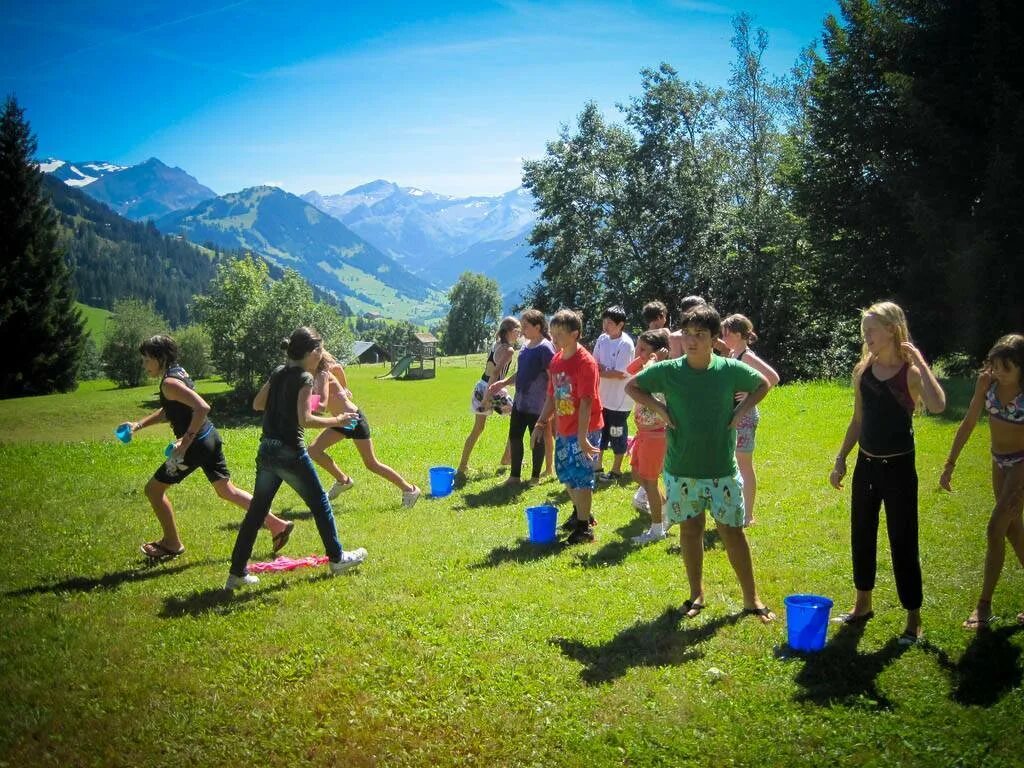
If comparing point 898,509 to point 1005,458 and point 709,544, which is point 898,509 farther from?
point 709,544

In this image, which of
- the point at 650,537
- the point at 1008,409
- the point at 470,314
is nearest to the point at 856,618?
the point at 1008,409

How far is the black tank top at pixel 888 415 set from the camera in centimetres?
520

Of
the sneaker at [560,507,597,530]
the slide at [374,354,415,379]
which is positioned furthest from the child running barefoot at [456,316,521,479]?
the slide at [374,354,415,379]

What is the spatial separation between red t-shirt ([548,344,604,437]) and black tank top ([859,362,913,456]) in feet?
9.60

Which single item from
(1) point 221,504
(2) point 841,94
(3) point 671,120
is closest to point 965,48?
(2) point 841,94

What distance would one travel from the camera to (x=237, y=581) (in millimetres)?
6750

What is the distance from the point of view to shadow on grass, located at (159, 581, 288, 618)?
6289mm

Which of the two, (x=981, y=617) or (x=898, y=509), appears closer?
(x=898, y=509)

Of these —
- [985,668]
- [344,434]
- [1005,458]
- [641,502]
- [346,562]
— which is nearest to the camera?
[985,668]

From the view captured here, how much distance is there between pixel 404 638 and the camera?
5668mm

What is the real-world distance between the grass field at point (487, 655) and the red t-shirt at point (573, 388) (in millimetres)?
1393

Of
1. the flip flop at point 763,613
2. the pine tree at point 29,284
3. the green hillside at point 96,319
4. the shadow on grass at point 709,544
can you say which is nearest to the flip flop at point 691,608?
the flip flop at point 763,613

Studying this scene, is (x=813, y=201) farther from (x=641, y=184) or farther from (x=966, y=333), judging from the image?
(x=641, y=184)

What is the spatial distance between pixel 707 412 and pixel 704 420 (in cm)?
7
